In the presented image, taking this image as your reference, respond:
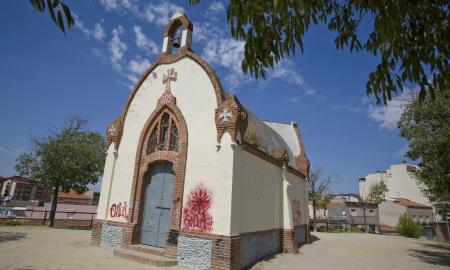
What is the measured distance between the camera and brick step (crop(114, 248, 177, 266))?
834 cm

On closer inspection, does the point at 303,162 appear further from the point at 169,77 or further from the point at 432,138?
the point at 169,77

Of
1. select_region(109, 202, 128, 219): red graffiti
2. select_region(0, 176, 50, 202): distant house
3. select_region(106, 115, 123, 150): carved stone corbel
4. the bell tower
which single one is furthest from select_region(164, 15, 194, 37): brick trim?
select_region(0, 176, 50, 202): distant house

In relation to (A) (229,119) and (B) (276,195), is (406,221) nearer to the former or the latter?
(B) (276,195)

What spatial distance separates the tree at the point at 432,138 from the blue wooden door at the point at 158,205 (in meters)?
11.5

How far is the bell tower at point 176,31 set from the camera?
1160 centimetres

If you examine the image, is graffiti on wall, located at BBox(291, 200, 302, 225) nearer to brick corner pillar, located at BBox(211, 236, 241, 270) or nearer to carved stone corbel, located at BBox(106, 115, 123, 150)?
brick corner pillar, located at BBox(211, 236, 241, 270)

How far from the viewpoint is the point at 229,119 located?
8945 mm

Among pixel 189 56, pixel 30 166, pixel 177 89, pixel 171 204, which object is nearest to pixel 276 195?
pixel 171 204

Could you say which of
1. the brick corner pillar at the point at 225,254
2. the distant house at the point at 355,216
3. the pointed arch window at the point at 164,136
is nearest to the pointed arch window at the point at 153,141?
the pointed arch window at the point at 164,136

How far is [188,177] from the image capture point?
938cm

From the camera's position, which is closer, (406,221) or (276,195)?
(276,195)

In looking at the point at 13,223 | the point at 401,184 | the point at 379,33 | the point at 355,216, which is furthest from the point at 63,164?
the point at 401,184

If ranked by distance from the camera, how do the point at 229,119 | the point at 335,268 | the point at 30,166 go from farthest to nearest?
the point at 30,166 → the point at 335,268 → the point at 229,119

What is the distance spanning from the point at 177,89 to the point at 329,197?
2533cm
